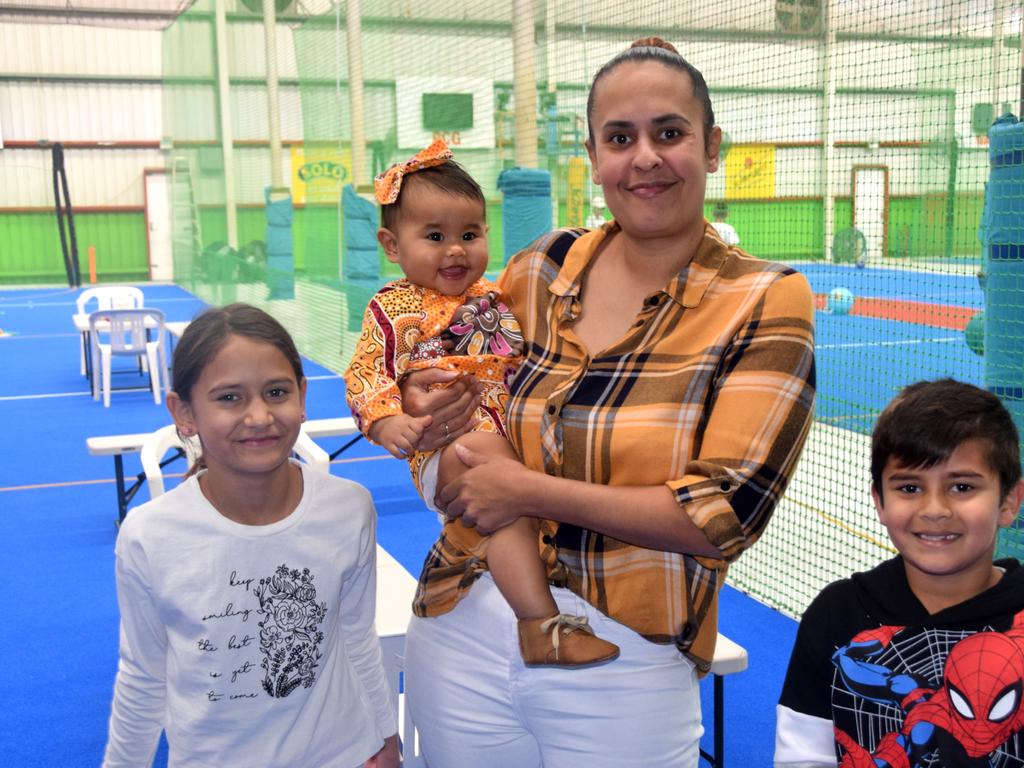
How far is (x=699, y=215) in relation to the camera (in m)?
1.54

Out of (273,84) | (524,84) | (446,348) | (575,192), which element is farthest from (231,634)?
(273,84)

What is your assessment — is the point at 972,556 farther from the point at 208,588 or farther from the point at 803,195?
the point at 803,195

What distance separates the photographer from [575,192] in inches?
276

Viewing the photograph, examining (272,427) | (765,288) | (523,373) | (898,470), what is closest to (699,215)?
(765,288)

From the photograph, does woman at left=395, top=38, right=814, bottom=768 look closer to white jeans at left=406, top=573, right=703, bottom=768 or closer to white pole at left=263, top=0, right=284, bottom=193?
white jeans at left=406, top=573, right=703, bottom=768

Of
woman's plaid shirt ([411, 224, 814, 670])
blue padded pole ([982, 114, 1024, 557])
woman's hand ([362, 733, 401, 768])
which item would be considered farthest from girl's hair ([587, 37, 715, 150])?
blue padded pole ([982, 114, 1024, 557])

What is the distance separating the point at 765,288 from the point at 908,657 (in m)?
0.55

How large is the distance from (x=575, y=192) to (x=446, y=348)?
5308 millimetres

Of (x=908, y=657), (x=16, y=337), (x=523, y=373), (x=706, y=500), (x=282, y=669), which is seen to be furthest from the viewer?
(x=16, y=337)

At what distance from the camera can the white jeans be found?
4.76 ft

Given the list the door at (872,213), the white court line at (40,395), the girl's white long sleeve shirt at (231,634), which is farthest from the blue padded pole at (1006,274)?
the door at (872,213)

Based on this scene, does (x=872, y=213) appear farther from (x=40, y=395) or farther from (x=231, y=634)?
(x=231, y=634)

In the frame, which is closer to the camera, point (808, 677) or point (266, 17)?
point (808, 677)

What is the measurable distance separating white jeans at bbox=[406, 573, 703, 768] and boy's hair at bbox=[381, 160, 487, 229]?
74cm
